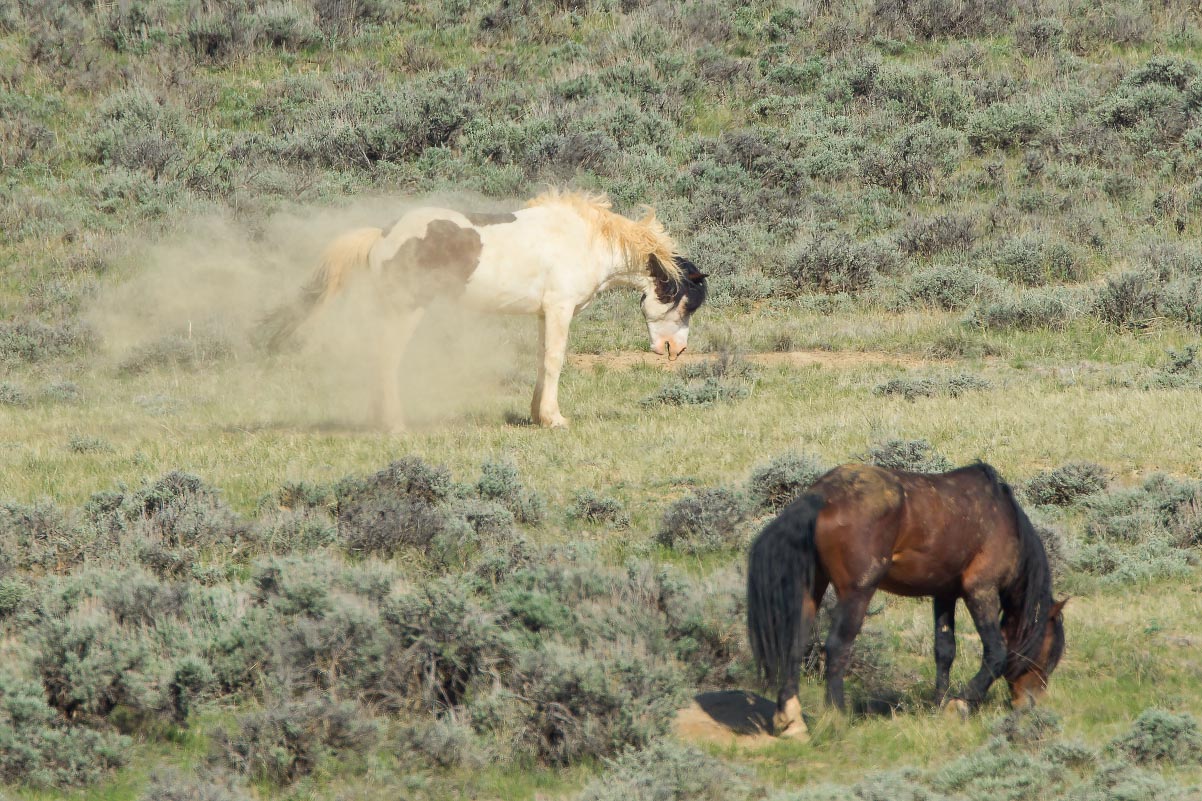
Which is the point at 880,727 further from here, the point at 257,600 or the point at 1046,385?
the point at 1046,385

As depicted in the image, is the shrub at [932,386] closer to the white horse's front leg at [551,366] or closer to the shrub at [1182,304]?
Answer: the white horse's front leg at [551,366]

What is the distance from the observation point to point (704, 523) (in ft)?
32.8

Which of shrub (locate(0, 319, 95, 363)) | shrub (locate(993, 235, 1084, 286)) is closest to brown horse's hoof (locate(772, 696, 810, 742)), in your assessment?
shrub (locate(0, 319, 95, 363))

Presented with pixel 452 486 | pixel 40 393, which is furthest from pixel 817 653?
pixel 40 393

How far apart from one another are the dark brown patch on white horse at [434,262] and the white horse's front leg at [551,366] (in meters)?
1.05

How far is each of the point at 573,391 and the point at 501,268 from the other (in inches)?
99.0

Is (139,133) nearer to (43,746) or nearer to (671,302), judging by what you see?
(671,302)

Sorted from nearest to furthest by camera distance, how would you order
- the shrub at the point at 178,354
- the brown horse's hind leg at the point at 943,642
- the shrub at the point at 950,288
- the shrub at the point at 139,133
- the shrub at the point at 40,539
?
the brown horse's hind leg at the point at 943,642 < the shrub at the point at 40,539 < the shrub at the point at 178,354 < the shrub at the point at 950,288 < the shrub at the point at 139,133

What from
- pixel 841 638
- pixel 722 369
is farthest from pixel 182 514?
pixel 722 369

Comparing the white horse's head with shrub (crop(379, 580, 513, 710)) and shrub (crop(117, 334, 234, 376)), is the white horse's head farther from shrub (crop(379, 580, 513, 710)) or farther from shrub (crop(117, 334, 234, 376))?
shrub (crop(379, 580, 513, 710))

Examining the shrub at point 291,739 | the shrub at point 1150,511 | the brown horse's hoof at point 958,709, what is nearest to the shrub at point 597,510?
the shrub at point 1150,511

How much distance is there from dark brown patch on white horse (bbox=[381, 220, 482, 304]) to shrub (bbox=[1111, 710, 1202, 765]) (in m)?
8.50

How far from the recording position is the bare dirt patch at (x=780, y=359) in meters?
17.0

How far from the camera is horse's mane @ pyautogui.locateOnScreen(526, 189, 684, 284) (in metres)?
14.4
